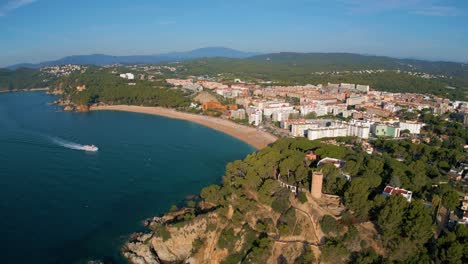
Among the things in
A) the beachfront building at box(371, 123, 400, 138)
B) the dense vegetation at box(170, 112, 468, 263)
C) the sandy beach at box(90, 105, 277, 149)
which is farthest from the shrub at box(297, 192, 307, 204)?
the beachfront building at box(371, 123, 400, 138)

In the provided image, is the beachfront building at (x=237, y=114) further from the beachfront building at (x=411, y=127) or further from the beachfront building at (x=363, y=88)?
the beachfront building at (x=363, y=88)

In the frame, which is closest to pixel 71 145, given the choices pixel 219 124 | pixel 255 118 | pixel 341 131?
pixel 219 124

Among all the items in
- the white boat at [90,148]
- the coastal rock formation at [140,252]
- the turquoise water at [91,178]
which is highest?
the white boat at [90,148]

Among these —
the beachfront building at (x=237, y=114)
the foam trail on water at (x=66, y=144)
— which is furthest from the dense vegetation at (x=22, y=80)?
the beachfront building at (x=237, y=114)

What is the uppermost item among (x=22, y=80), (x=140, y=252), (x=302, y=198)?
(x=22, y=80)

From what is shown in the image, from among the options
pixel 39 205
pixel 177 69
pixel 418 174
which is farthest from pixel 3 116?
pixel 177 69

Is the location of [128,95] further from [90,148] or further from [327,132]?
[327,132]
